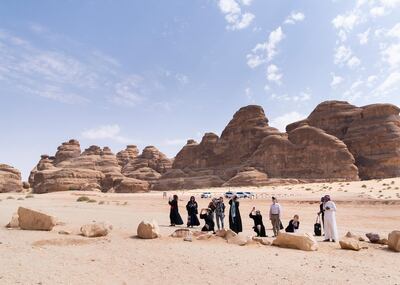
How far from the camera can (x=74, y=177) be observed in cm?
7331

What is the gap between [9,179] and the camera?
238 ft

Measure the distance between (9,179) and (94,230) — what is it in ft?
222

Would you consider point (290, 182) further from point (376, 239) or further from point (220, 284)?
point (220, 284)

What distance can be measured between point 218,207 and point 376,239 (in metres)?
5.92

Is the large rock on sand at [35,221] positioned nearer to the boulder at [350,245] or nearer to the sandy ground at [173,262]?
the sandy ground at [173,262]

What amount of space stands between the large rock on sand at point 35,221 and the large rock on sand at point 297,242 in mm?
7571

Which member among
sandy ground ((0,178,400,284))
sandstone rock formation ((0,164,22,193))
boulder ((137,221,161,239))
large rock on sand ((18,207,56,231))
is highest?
sandstone rock formation ((0,164,22,193))

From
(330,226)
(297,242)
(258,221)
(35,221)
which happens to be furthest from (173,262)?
(35,221)

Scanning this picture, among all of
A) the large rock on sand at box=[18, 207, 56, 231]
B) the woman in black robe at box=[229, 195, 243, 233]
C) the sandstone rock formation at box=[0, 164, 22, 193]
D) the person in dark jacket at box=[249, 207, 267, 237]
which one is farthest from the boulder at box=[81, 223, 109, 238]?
the sandstone rock formation at box=[0, 164, 22, 193]

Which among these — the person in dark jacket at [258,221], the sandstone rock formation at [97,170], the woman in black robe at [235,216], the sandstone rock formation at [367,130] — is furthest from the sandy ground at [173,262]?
the sandstone rock formation at [367,130]

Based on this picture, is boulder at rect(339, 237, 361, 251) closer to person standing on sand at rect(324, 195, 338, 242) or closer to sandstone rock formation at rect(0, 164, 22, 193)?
person standing on sand at rect(324, 195, 338, 242)

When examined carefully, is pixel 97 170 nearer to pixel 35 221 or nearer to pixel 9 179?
pixel 9 179

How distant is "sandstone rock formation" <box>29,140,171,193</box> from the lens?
7288cm

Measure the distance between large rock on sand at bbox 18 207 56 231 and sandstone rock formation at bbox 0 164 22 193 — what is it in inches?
2515
